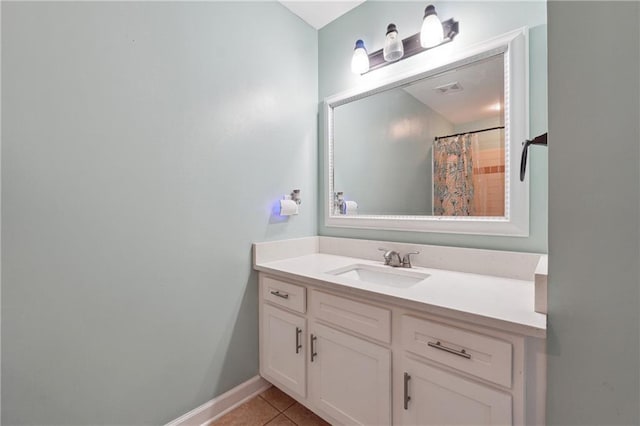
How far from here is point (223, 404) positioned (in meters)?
1.45

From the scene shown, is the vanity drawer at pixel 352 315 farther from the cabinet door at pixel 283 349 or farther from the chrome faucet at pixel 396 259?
the chrome faucet at pixel 396 259

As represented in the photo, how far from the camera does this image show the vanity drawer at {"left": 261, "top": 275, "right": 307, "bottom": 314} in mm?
1354

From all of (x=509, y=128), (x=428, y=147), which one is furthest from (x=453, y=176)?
(x=509, y=128)

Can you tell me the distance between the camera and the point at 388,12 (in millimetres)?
1636

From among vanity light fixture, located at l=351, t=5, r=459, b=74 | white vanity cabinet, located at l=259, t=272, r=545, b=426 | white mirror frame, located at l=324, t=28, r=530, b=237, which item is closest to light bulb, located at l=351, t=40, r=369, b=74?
vanity light fixture, located at l=351, t=5, r=459, b=74

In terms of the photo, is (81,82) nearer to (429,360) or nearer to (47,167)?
(47,167)

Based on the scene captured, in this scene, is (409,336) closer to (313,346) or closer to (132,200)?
(313,346)

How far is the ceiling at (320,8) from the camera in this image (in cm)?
175

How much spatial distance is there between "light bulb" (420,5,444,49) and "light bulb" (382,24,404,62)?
13 cm

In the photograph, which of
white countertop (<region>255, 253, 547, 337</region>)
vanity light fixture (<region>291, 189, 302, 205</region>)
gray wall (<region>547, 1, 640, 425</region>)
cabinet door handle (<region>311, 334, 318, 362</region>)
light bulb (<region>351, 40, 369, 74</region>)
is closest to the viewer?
gray wall (<region>547, 1, 640, 425</region>)

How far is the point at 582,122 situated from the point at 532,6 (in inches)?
47.6

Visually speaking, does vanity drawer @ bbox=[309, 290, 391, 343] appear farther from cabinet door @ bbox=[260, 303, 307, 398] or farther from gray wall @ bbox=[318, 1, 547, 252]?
gray wall @ bbox=[318, 1, 547, 252]

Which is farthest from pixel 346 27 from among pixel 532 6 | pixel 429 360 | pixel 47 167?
pixel 429 360

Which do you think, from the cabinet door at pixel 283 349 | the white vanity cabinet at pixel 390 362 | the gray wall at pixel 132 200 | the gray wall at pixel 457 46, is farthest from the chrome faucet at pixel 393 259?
the gray wall at pixel 132 200
